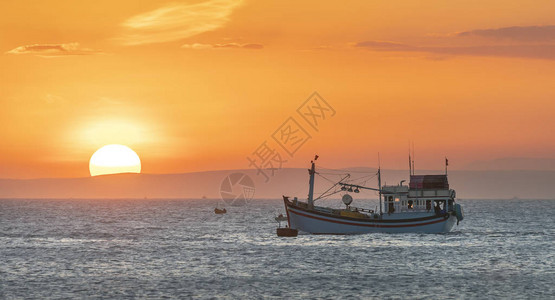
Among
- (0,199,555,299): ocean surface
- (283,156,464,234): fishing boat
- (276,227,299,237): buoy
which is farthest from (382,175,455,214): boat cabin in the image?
(276,227,299,237): buoy

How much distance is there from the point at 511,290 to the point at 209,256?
40.3m

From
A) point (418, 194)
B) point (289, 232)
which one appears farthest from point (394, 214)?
point (289, 232)

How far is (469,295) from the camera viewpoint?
5675 cm

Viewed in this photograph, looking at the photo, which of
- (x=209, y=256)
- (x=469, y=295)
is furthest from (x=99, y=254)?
(x=469, y=295)

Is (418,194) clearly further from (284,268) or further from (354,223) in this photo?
(284,268)

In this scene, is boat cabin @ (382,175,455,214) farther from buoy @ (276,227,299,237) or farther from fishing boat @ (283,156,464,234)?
buoy @ (276,227,299,237)

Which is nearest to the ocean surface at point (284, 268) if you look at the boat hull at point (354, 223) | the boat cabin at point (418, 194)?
the boat hull at point (354, 223)

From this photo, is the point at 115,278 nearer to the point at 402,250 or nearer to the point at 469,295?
the point at 469,295

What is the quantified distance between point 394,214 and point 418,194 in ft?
18.9

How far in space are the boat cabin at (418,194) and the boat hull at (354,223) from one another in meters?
1.76

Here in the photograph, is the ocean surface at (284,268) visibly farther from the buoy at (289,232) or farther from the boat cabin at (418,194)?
the boat cabin at (418,194)

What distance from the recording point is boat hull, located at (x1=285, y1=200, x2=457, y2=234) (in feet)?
378

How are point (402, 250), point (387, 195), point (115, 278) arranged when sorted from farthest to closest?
point (387, 195), point (402, 250), point (115, 278)

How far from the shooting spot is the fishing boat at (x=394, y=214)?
114562 mm
